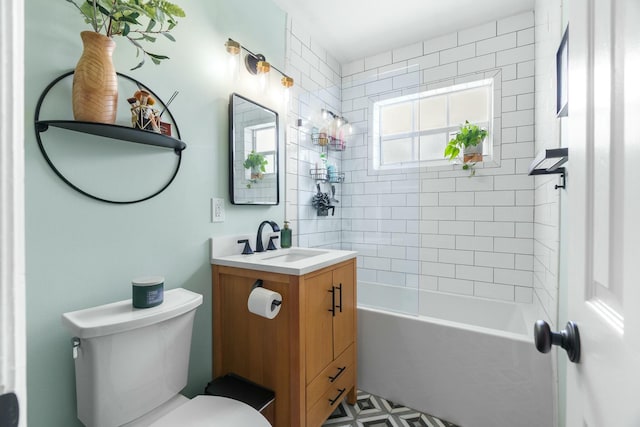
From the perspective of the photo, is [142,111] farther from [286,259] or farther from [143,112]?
[286,259]

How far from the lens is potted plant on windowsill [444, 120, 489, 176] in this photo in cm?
245

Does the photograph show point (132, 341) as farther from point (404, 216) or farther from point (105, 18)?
point (404, 216)

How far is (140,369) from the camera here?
1061mm

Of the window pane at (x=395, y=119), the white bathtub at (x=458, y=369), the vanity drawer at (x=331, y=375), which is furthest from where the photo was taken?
the window pane at (x=395, y=119)

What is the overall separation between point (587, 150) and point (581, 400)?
49 cm

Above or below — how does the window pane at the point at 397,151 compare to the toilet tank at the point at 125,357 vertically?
above

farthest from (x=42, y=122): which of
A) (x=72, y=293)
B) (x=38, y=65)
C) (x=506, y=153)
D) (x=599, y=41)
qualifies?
(x=506, y=153)

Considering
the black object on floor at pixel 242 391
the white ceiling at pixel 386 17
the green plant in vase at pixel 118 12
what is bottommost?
the black object on floor at pixel 242 391

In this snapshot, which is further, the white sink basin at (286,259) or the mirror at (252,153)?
the mirror at (252,153)

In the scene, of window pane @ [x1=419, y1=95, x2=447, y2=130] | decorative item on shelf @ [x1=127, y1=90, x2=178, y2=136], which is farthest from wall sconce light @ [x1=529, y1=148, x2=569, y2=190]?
decorative item on shelf @ [x1=127, y1=90, x2=178, y2=136]

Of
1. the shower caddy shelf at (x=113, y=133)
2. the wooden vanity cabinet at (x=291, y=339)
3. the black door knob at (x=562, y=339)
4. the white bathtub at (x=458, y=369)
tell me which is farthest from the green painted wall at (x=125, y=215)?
the black door knob at (x=562, y=339)

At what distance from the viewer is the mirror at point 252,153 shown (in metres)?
1.74

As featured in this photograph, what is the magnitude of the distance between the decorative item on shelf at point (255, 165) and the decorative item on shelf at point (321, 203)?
673mm

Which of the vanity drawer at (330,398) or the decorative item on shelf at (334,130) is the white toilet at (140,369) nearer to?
the vanity drawer at (330,398)
